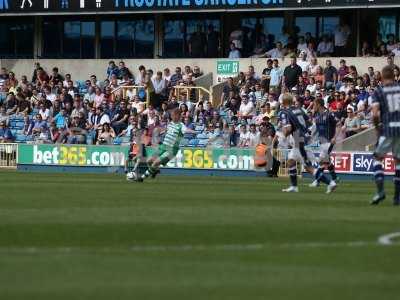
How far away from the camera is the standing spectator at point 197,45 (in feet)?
142

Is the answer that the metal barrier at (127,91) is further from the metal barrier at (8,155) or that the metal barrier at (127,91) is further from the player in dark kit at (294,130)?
the player in dark kit at (294,130)

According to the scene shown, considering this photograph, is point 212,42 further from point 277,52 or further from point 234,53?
point 277,52

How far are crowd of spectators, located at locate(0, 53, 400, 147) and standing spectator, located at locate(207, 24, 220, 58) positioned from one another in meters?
1.50

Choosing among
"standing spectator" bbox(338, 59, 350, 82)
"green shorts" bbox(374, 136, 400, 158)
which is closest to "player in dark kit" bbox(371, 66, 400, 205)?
"green shorts" bbox(374, 136, 400, 158)

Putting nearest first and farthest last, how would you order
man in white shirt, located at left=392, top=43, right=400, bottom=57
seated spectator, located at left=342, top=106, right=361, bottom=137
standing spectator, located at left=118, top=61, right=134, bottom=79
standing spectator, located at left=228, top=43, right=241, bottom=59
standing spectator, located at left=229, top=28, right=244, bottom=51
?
seated spectator, located at left=342, top=106, right=361, bottom=137 → man in white shirt, located at left=392, top=43, right=400, bottom=57 → standing spectator, located at left=228, top=43, right=241, bottom=59 → standing spectator, located at left=229, top=28, right=244, bottom=51 → standing spectator, located at left=118, top=61, right=134, bottom=79

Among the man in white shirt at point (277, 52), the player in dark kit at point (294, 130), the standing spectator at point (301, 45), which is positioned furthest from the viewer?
the man in white shirt at point (277, 52)

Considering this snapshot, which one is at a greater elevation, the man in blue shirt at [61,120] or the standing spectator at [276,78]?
the standing spectator at [276,78]

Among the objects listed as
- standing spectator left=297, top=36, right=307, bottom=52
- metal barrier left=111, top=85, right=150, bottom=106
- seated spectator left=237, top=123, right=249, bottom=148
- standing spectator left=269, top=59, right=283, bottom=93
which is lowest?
seated spectator left=237, top=123, right=249, bottom=148

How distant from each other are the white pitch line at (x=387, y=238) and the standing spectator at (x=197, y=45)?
30381 mm

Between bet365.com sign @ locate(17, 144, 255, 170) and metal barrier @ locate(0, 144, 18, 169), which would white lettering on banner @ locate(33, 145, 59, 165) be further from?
metal barrier @ locate(0, 144, 18, 169)

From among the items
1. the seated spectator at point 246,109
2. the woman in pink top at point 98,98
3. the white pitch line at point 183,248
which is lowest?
the white pitch line at point 183,248

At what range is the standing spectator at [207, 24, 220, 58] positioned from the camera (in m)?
43.4

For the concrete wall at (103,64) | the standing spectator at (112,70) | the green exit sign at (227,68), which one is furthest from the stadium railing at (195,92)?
the standing spectator at (112,70)

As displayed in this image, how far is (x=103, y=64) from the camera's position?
4478 cm
